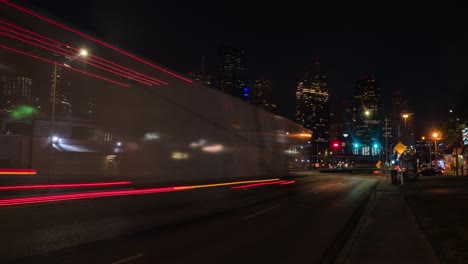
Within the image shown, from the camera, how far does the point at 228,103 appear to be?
21859 mm

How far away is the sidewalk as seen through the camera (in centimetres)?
866

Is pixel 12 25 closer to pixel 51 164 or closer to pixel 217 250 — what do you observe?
pixel 217 250

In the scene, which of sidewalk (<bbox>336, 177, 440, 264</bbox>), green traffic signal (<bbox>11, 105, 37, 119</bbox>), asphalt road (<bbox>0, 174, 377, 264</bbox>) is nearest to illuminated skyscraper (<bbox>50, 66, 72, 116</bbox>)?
green traffic signal (<bbox>11, 105, 37, 119</bbox>)

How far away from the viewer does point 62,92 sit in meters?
16.8

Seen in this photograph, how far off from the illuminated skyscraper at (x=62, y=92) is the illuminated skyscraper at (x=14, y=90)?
90 cm

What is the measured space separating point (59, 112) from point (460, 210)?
17635 millimetres

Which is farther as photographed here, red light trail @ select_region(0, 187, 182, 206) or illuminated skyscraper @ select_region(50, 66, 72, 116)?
red light trail @ select_region(0, 187, 182, 206)

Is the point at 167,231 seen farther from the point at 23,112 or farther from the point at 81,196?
the point at 23,112

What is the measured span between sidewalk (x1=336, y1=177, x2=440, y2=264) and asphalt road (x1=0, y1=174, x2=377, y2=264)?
67 centimetres

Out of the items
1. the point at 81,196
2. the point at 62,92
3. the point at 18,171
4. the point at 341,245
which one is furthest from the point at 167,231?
the point at 18,171

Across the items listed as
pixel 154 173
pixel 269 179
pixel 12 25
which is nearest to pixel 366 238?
pixel 154 173

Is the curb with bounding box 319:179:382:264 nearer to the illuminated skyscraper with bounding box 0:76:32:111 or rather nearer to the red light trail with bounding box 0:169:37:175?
the illuminated skyscraper with bounding box 0:76:32:111

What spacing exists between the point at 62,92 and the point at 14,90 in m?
2.09

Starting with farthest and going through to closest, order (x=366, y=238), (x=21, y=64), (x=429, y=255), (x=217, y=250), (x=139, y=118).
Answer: (x=139, y=118), (x=21, y=64), (x=366, y=238), (x=217, y=250), (x=429, y=255)
